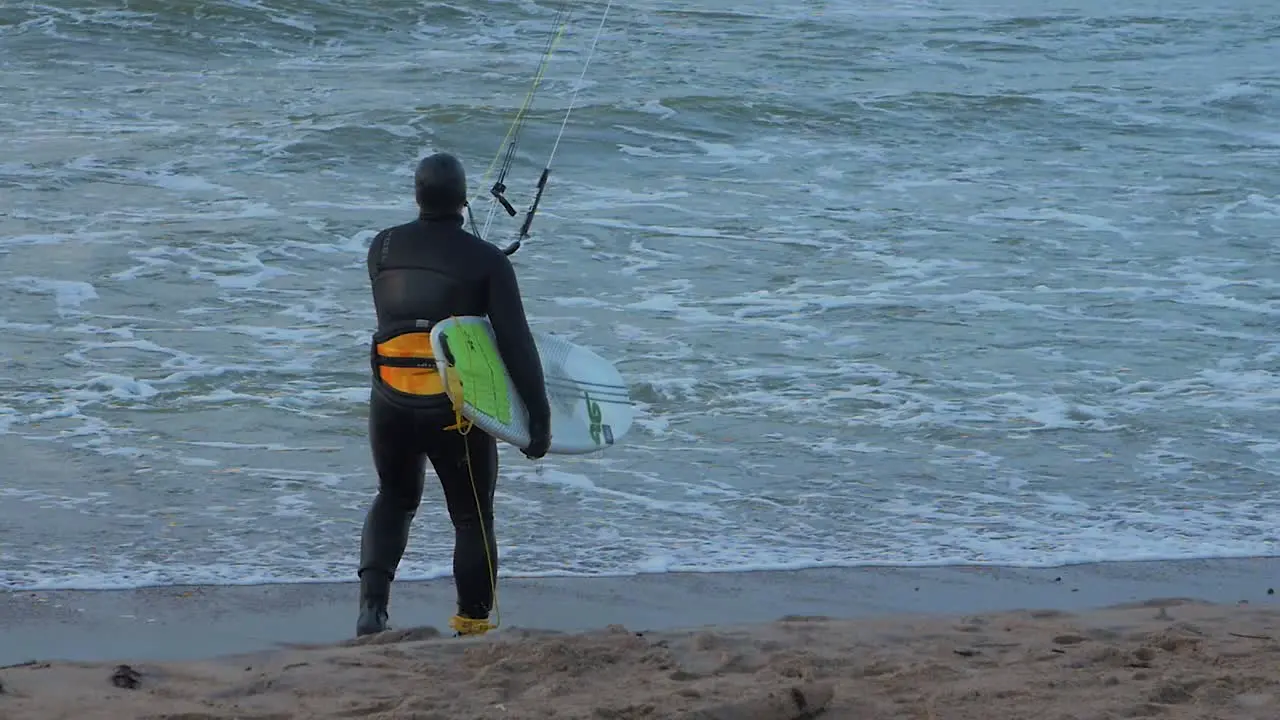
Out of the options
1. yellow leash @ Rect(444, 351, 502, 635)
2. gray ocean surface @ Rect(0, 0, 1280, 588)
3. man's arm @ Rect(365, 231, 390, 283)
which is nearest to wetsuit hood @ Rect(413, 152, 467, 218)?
man's arm @ Rect(365, 231, 390, 283)

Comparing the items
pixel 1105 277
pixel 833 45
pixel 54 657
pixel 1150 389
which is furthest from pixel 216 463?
pixel 833 45

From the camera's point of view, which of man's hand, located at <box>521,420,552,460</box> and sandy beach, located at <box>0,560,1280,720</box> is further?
man's hand, located at <box>521,420,552,460</box>

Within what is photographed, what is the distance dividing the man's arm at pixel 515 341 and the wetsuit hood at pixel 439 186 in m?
0.21

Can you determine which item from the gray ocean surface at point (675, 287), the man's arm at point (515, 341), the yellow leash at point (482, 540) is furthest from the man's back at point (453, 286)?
the gray ocean surface at point (675, 287)

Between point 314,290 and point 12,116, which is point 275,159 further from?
point 314,290

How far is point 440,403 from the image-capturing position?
14.8 feet

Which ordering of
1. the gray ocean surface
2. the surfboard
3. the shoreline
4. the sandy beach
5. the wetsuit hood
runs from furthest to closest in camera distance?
the gray ocean surface, the shoreline, the wetsuit hood, the surfboard, the sandy beach

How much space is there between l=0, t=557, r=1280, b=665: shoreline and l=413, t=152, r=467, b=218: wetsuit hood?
4.51 ft

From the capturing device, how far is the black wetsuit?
452 centimetres

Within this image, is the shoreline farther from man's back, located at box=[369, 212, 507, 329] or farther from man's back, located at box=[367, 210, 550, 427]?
man's back, located at box=[369, 212, 507, 329]

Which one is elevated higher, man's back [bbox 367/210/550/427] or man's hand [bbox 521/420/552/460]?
man's back [bbox 367/210/550/427]

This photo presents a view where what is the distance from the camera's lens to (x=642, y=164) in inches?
611

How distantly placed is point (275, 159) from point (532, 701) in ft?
37.2

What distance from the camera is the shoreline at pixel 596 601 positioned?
495 centimetres
